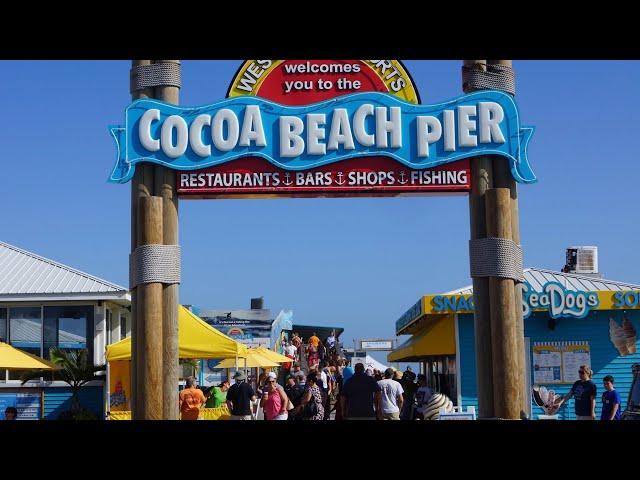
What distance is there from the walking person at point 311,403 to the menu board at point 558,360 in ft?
Result: 16.1

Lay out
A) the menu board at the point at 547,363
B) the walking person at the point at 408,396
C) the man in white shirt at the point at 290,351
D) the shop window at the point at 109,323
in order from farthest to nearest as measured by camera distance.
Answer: the man in white shirt at the point at 290,351 < the shop window at the point at 109,323 < the walking person at the point at 408,396 < the menu board at the point at 547,363

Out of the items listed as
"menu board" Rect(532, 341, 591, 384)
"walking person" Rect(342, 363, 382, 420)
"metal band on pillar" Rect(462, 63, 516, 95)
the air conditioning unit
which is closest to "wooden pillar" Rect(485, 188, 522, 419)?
"metal band on pillar" Rect(462, 63, 516, 95)

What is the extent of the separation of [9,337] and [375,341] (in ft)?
110

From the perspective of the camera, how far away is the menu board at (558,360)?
17953mm

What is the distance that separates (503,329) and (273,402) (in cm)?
474

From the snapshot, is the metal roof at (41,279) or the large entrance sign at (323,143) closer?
the large entrance sign at (323,143)

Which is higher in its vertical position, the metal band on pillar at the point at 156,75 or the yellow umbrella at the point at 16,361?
the metal band on pillar at the point at 156,75

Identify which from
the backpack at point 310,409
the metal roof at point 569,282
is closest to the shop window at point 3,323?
the backpack at point 310,409

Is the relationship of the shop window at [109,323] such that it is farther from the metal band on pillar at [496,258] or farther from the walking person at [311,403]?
the metal band on pillar at [496,258]

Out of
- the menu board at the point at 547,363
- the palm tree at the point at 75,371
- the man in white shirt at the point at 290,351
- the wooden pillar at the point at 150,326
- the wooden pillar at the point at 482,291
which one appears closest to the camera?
the wooden pillar at the point at 150,326

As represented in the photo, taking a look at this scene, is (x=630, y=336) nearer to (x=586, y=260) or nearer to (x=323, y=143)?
(x=586, y=260)

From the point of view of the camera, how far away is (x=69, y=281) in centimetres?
2098

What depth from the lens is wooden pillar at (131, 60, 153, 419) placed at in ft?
33.3

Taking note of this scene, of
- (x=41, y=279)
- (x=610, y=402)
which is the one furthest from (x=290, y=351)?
(x=610, y=402)
